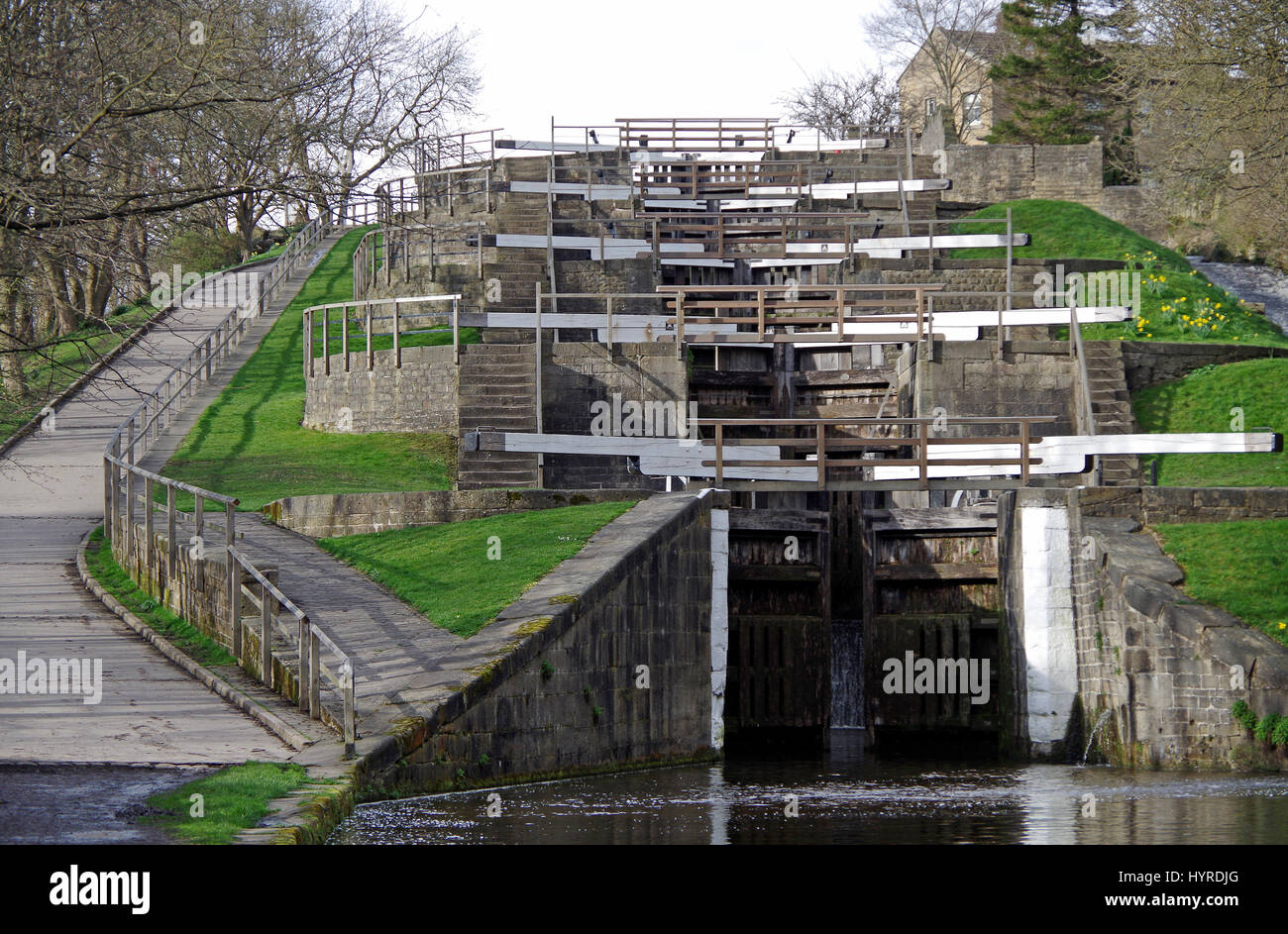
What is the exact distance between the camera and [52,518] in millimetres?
22828

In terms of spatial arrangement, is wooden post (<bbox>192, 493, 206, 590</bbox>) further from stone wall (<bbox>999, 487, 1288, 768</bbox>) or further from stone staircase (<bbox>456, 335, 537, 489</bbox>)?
stone wall (<bbox>999, 487, 1288, 768</bbox>)

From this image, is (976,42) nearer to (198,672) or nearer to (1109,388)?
(1109,388)

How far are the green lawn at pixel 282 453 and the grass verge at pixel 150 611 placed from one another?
2790 mm

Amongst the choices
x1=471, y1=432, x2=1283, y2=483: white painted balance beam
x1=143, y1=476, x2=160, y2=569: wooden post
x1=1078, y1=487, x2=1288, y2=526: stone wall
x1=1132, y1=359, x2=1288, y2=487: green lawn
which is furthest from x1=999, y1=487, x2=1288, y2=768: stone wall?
x1=143, y1=476, x2=160, y2=569: wooden post

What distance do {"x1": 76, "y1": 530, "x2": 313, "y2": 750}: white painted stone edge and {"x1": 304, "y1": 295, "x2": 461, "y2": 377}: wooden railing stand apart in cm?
917

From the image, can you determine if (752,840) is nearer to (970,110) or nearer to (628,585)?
(628,585)

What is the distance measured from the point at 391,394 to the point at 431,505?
814 cm

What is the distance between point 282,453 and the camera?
2734cm

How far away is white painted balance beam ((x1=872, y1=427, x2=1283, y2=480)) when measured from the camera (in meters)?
19.1

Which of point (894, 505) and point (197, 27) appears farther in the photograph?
point (894, 505)

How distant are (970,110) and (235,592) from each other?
5855 cm

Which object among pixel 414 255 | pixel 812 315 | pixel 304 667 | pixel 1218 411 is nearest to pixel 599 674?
pixel 304 667

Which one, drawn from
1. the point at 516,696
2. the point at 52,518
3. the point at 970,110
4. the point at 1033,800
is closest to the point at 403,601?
the point at 516,696

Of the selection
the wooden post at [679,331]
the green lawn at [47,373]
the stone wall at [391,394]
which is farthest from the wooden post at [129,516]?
the wooden post at [679,331]
